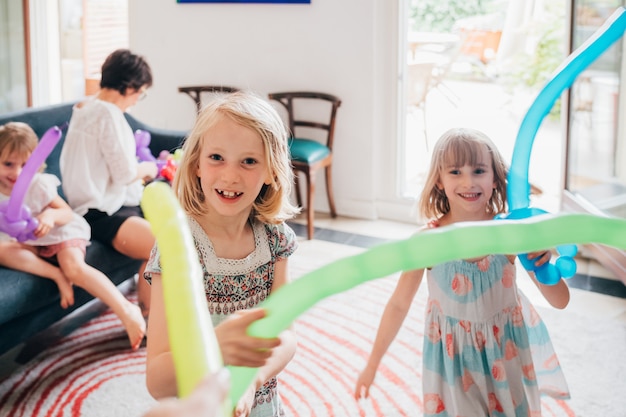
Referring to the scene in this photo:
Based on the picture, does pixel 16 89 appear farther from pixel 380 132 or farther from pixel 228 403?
pixel 228 403

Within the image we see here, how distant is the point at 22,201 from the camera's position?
2939mm

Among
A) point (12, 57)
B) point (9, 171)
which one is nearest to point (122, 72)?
point (9, 171)

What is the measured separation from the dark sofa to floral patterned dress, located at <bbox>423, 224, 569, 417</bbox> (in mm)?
1644

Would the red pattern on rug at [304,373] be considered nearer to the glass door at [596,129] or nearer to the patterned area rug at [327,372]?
the patterned area rug at [327,372]

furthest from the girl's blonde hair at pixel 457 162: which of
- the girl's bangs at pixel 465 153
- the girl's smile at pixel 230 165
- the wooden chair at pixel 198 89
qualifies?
the wooden chair at pixel 198 89

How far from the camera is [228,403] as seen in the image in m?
0.89

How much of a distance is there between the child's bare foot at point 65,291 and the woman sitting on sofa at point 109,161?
0.36 meters

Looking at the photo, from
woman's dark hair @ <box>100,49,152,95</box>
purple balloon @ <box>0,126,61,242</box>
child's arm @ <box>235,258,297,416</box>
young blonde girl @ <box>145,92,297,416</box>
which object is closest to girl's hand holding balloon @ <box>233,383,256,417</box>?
child's arm @ <box>235,258,297,416</box>

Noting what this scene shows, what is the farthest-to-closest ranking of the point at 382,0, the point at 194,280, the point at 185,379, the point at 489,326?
1. the point at 382,0
2. the point at 489,326
3. the point at 194,280
4. the point at 185,379

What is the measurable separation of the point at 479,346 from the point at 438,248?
1123 millimetres

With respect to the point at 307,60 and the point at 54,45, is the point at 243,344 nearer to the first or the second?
the point at 307,60

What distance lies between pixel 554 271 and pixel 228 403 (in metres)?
1.08

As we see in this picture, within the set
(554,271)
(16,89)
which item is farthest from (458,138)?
(16,89)

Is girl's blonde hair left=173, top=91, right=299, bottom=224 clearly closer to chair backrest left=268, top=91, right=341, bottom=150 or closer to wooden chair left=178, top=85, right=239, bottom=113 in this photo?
chair backrest left=268, top=91, right=341, bottom=150
